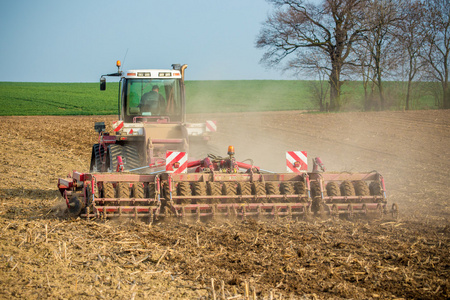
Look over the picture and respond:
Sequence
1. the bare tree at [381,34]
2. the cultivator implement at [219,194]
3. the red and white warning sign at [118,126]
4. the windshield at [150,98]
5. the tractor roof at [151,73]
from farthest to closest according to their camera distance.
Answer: the bare tree at [381,34], the windshield at [150,98], the tractor roof at [151,73], the red and white warning sign at [118,126], the cultivator implement at [219,194]

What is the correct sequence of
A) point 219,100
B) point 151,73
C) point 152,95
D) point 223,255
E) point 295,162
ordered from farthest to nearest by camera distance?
point 219,100
point 152,95
point 151,73
point 295,162
point 223,255

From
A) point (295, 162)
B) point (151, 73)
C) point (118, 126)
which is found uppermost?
point (151, 73)

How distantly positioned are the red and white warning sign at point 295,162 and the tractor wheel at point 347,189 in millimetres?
849

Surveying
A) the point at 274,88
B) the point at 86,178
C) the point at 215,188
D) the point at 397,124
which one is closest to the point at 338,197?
the point at 215,188

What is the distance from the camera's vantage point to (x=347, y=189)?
7930 mm

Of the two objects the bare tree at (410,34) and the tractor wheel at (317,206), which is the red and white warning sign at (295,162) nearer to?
the tractor wheel at (317,206)

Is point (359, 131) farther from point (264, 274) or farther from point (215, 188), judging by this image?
point (264, 274)

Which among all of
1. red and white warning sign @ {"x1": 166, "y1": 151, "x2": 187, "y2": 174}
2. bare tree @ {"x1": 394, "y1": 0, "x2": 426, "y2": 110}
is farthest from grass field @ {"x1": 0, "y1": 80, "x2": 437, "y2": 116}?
red and white warning sign @ {"x1": 166, "y1": 151, "x2": 187, "y2": 174}

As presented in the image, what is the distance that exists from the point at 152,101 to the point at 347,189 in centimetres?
472

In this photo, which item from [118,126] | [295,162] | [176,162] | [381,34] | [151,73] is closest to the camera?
[176,162]

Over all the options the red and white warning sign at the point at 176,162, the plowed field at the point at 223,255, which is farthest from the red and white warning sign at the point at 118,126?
the red and white warning sign at the point at 176,162

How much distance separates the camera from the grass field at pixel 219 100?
34812 mm

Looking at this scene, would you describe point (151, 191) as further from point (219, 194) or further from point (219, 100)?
point (219, 100)

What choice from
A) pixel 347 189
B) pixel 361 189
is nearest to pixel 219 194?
pixel 347 189
